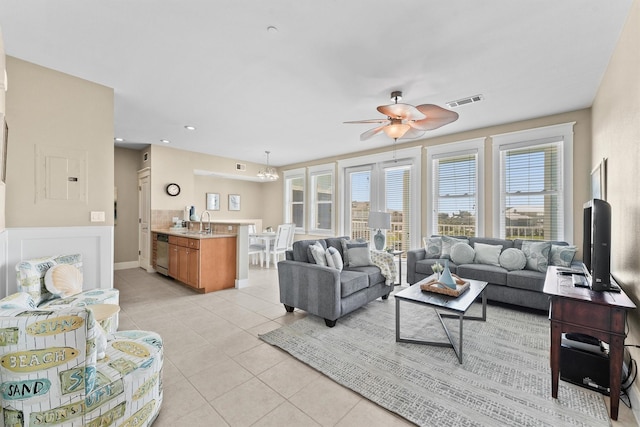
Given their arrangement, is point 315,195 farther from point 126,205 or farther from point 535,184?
point 535,184

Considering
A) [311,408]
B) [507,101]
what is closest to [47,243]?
[311,408]

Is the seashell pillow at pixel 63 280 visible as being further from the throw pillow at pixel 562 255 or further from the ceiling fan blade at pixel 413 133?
the throw pillow at pixel 562 255

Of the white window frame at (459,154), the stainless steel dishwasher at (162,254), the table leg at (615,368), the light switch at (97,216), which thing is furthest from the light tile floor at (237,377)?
the white window frame at (459,154)

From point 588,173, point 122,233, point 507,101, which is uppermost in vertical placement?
point 507,101

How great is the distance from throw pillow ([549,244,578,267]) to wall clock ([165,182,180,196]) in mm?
6877

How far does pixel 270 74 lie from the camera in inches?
114

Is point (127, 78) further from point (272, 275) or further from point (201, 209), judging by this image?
point (201, 209)

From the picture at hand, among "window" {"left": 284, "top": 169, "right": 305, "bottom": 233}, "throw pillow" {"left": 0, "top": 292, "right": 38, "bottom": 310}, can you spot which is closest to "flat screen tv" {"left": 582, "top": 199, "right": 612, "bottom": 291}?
"throw pillow" {"left": 0, "top": 292, "right": 38, "bottom": 310}

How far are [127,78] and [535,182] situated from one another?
5.67m

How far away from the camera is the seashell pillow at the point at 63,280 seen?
2.55 metres

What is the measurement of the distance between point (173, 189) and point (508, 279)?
642 centimetres

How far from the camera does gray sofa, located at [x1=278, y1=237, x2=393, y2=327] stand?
3076 millimetres

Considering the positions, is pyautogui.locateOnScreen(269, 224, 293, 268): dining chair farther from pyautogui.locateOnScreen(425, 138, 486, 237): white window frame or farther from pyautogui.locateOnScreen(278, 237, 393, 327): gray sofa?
pyautogui.locateOnScreen(425, 138, 486, 237): white window frame

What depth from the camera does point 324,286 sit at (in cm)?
312
